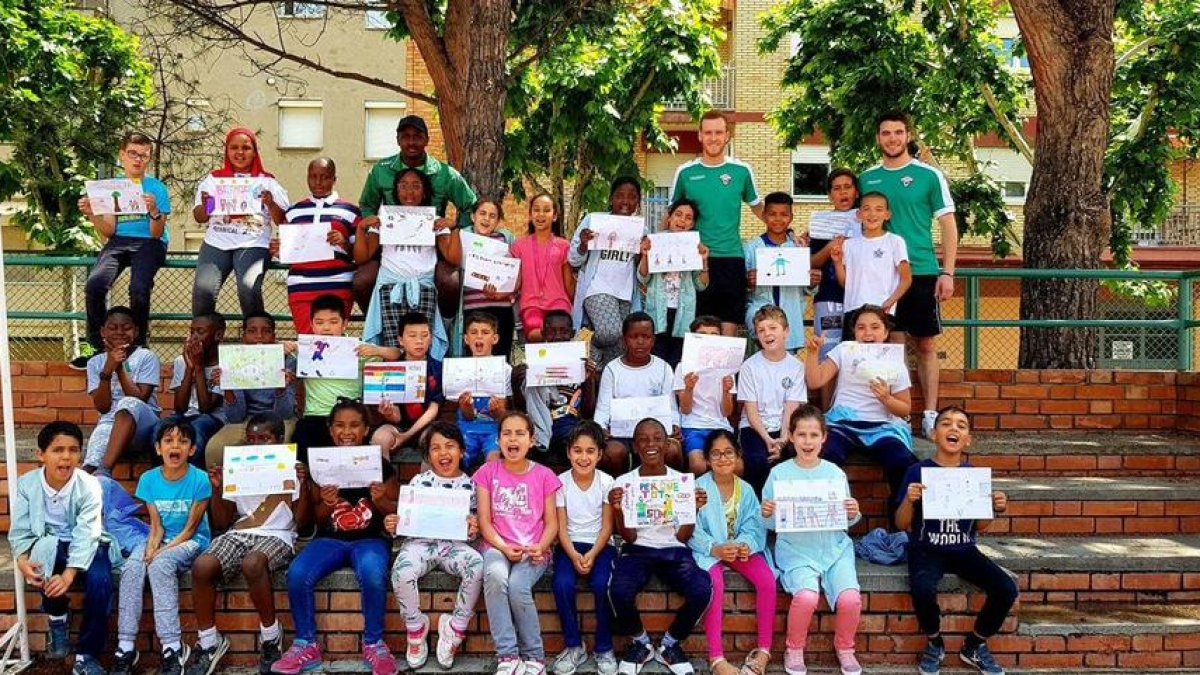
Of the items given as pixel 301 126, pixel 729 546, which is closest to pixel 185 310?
pixel 729 546

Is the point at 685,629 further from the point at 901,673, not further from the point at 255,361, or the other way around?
the point at 255,361

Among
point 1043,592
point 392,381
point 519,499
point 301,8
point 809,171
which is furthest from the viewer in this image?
point 809,171

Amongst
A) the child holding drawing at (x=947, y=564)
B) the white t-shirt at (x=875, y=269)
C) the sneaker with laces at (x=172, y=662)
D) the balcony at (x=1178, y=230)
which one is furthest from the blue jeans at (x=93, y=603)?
the balcony at (x=1178, y=230)

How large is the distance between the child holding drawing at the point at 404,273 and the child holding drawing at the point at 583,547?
1511 millimetres

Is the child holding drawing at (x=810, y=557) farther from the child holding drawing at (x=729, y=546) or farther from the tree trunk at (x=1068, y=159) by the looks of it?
the tree trunk at (x=1068, y=159)

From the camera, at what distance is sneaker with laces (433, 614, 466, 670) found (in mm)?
5344

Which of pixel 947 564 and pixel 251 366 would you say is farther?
pixel 251 366

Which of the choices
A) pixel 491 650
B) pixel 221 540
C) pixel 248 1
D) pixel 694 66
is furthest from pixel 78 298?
pixel 694 66

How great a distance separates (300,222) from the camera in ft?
22.5

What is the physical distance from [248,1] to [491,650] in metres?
6.35

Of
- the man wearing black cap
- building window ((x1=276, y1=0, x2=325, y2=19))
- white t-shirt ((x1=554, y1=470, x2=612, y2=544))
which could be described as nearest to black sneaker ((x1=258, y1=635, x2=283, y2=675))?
white t-shirt ((x1=554, y1=470, x2=612, y2=544))

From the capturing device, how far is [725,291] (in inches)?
282

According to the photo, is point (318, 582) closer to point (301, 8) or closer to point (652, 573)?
point (652, 573)

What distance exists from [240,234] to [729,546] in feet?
12.9
